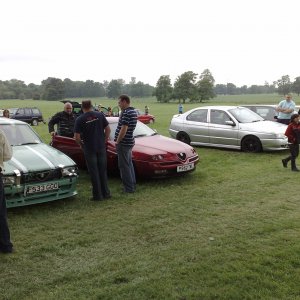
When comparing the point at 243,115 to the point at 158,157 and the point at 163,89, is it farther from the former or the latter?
the point at 163,89

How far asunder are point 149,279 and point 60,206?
10.2 feet

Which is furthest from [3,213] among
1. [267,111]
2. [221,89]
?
[221,89]

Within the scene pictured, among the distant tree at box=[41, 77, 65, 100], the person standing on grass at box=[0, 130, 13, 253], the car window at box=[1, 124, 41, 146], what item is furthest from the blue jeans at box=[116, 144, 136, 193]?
the distant tree at box=[41, 77, 65, 100]

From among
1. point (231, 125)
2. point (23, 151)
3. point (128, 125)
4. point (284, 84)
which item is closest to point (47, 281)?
point (23, 151)

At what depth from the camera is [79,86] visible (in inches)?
4461

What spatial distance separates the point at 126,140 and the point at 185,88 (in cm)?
10539

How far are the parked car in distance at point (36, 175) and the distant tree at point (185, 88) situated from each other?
10382 cm

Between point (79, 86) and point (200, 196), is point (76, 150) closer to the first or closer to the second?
point (200, 196)

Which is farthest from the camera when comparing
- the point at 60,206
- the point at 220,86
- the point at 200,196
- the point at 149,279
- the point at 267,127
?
the point at 220,86

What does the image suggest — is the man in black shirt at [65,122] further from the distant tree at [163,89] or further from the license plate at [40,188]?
the distant tree at [163,89]

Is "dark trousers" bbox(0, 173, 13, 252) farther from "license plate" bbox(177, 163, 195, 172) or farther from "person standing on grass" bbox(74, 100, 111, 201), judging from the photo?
"license plate" bbox(177, 163, 195, 172)

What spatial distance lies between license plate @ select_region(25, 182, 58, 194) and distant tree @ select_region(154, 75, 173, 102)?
345 feet

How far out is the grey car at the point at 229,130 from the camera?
37.0 feet

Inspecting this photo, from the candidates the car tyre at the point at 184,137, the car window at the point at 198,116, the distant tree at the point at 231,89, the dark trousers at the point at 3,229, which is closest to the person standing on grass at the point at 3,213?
the dark trousers at the point at 3,229
